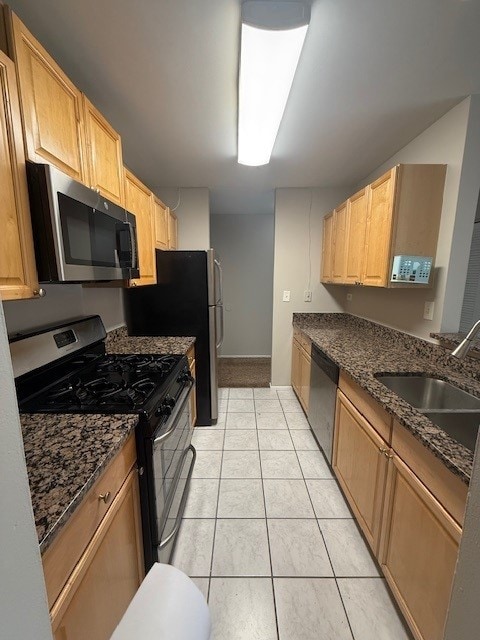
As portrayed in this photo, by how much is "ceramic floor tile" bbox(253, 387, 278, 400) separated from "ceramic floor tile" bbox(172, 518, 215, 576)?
1738 mm

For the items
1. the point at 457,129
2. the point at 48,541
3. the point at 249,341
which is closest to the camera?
the point at 48,541

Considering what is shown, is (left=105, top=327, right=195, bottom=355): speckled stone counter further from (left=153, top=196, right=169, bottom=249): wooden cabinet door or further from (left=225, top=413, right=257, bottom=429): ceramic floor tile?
(left=225, top=413, right=257, bottom=429): ceramic floor tile

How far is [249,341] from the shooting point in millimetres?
4715

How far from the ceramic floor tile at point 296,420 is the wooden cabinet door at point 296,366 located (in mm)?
289

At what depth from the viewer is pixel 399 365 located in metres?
1.69

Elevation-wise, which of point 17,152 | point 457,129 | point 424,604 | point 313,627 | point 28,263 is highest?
point 457,129

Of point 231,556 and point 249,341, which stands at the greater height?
point 249,341

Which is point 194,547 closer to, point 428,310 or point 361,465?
point 361,465

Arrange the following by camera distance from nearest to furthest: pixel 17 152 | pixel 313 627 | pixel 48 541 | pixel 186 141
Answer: pixel 48 541 < pixel 17 152 < pixel 313 627 < pixel 186 141

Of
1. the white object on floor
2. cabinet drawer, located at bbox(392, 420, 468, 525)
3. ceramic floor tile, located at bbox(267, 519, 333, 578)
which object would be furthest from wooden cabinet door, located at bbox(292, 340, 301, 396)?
the white object on floor

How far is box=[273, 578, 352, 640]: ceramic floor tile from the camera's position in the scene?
44.0 inches

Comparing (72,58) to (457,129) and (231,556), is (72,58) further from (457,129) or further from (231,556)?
(231,556)

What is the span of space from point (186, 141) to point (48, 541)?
236 centimetres

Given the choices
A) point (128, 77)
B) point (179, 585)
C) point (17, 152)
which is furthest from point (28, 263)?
point (128, 77)
